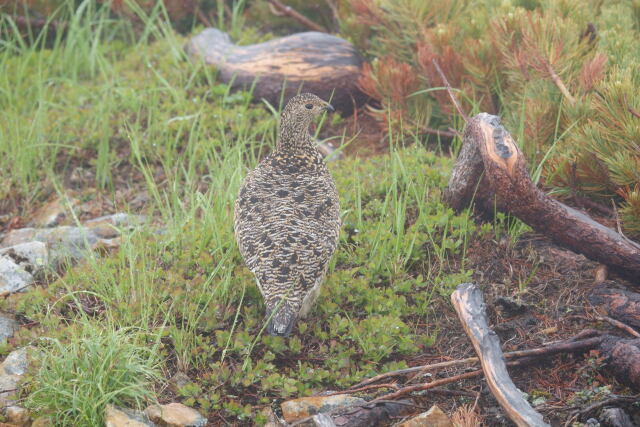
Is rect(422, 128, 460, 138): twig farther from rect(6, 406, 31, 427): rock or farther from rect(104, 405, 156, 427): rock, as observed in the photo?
rect(6, 406, 31, 427): rock

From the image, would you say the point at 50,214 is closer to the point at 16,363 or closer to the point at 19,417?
the point at 16,363

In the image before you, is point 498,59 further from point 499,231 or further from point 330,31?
point 330,31

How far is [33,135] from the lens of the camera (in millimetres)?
6758

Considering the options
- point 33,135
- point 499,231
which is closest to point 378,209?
point 499,231

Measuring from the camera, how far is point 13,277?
495 cm

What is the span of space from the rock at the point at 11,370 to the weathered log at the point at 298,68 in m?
3.79

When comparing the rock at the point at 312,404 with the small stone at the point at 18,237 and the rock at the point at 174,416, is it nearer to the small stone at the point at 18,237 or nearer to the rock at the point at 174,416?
the rock at the point at 174,416

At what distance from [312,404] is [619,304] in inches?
69.0

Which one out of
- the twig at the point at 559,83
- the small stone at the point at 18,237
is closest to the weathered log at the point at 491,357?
the twig at the point at 559,83

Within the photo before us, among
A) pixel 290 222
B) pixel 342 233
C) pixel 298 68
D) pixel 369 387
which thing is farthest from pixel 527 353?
pixel 298 68

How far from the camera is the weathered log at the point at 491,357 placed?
3.27 metres

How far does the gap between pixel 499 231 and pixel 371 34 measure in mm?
3489

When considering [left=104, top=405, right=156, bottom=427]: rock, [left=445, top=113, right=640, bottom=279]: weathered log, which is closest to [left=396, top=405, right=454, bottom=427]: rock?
[left=104, top=405, right=156, bottom=427]: rock

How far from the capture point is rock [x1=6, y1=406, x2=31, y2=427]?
3.67 m
